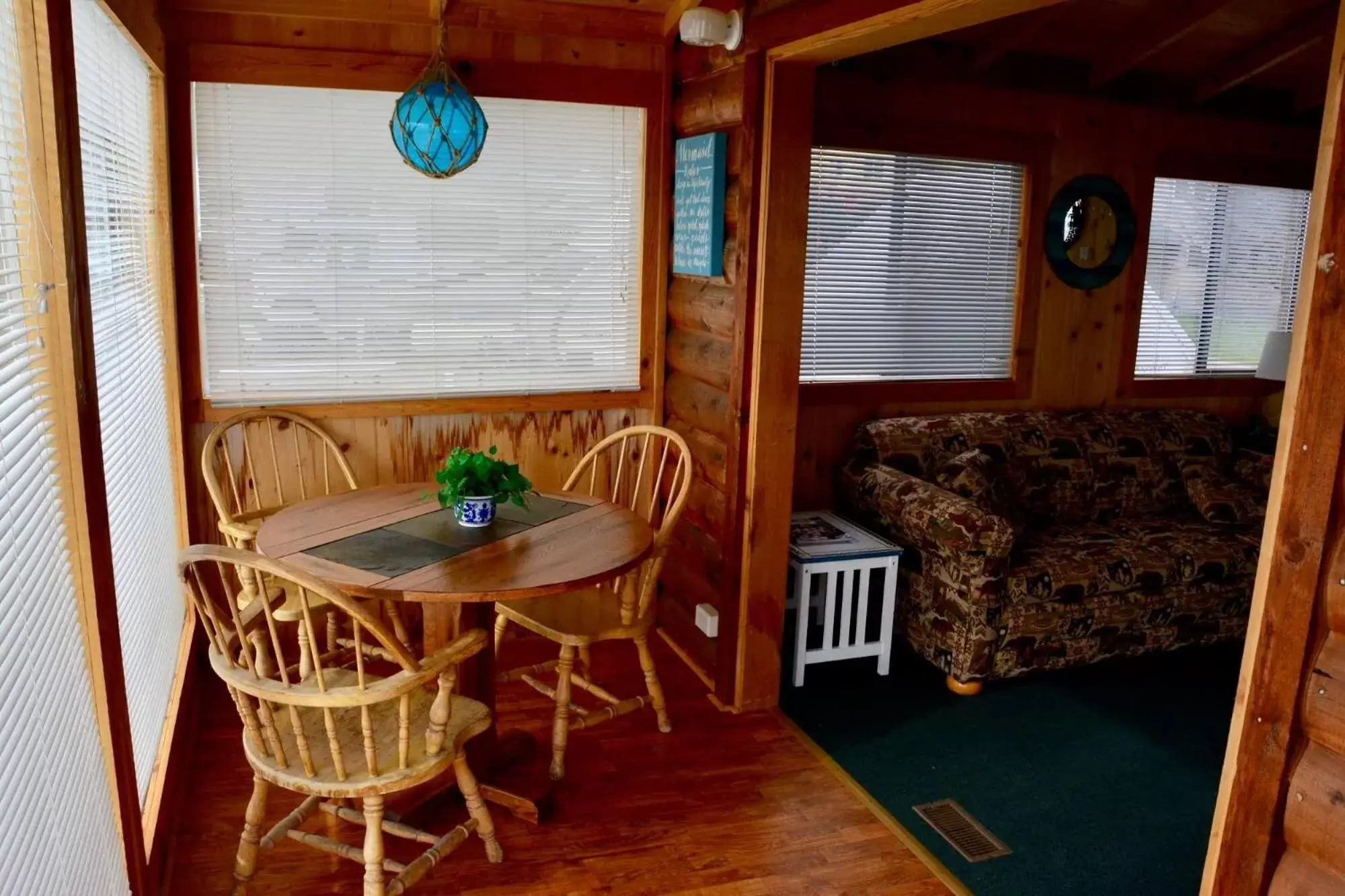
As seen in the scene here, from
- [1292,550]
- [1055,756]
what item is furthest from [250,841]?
[1055,756]

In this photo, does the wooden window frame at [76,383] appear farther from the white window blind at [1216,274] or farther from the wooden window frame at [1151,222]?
the white window blind at [1216,274]

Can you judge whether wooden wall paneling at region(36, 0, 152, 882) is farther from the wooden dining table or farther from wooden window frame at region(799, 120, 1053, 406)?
wooden window frame at region(799, 120, 1053, 406)

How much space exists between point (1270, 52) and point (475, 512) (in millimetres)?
3895

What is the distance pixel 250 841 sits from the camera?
99.7 inches

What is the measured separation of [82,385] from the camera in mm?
1889

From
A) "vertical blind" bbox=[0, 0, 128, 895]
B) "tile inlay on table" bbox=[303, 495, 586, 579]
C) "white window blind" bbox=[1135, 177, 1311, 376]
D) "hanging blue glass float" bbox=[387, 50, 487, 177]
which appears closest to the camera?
"vertical blind" bbox=[0, 0, 128, 895]

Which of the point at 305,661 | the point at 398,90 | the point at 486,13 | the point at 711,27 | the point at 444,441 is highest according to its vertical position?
the point at 486,13

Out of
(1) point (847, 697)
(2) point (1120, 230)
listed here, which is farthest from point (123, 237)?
(2) point (1120, 230)

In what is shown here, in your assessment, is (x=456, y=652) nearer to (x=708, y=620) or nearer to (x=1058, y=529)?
(x=708, y=620)

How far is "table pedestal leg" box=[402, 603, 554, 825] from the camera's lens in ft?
9.24

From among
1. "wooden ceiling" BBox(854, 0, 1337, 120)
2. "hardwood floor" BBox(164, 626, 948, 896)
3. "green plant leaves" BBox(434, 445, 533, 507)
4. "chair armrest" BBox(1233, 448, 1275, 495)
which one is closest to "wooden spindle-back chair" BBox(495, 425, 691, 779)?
"hardwood floor" BBox(164, 626, 948, 896)

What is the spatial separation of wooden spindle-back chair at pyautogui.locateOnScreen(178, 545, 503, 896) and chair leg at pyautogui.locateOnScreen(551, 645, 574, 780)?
414 millimetres

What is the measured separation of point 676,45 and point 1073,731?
285cm

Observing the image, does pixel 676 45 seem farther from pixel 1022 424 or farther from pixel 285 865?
pixel 285 865
